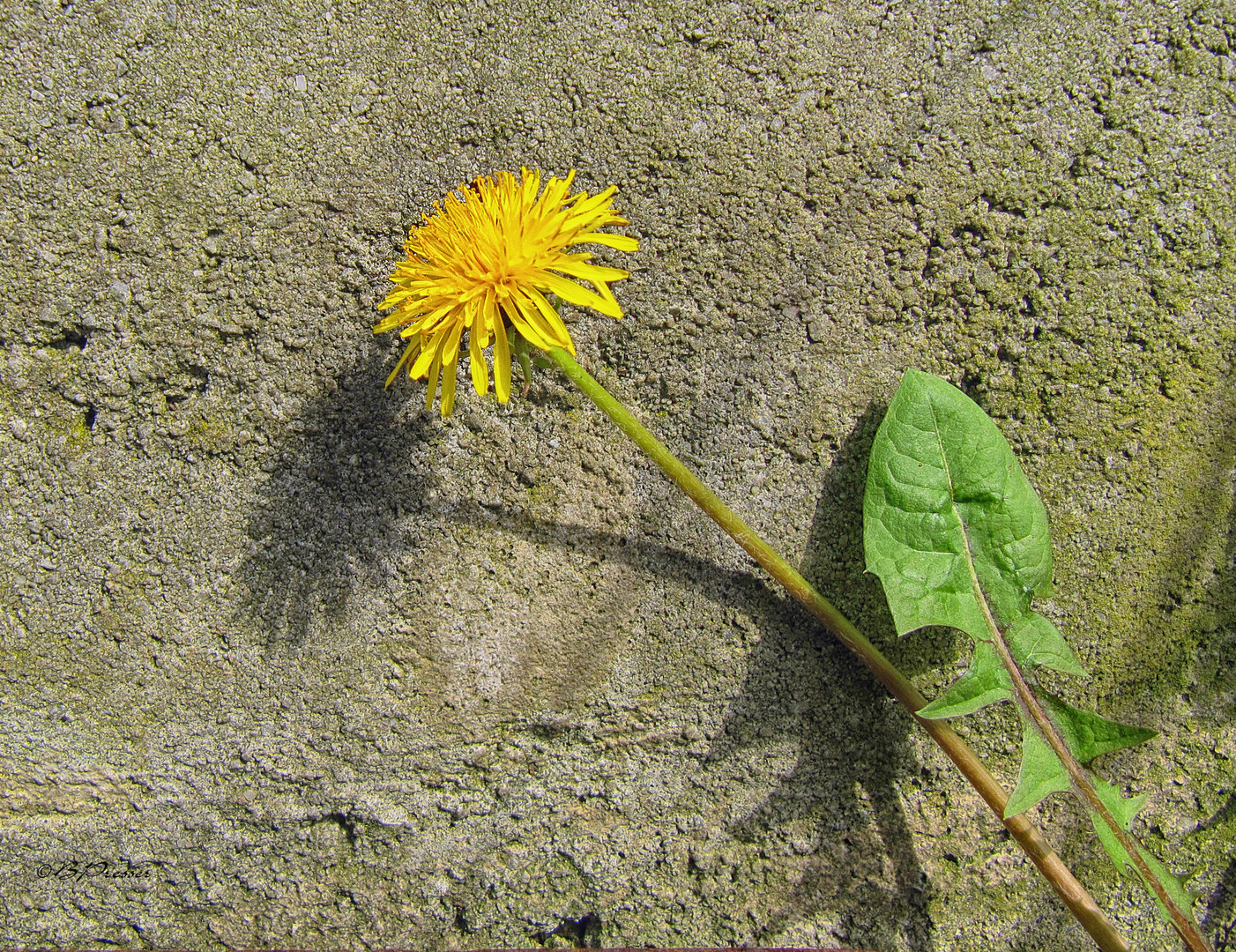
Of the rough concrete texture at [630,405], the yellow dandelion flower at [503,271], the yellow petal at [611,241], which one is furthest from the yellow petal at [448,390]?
the yellow petal at [611,241]

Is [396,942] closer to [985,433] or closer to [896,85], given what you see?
[985,433]

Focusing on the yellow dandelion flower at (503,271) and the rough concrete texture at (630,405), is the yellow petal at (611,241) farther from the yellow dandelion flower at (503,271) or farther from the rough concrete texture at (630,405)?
the rough concrete texture at (630,405)

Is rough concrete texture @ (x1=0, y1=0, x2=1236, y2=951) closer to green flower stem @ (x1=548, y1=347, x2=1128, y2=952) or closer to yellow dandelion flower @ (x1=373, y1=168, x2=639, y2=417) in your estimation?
green flower stem @ (x1=548, y1=347, x2=1128, y2=952)

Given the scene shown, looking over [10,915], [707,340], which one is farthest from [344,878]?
[707,340]

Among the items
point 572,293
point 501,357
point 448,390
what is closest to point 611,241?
point 572,293

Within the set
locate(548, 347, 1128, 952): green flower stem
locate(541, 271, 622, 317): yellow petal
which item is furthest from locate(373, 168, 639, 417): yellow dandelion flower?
locate(548, 347, 1128, 952): green flower stem

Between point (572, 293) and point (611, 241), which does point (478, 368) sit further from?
point (611, 241)
